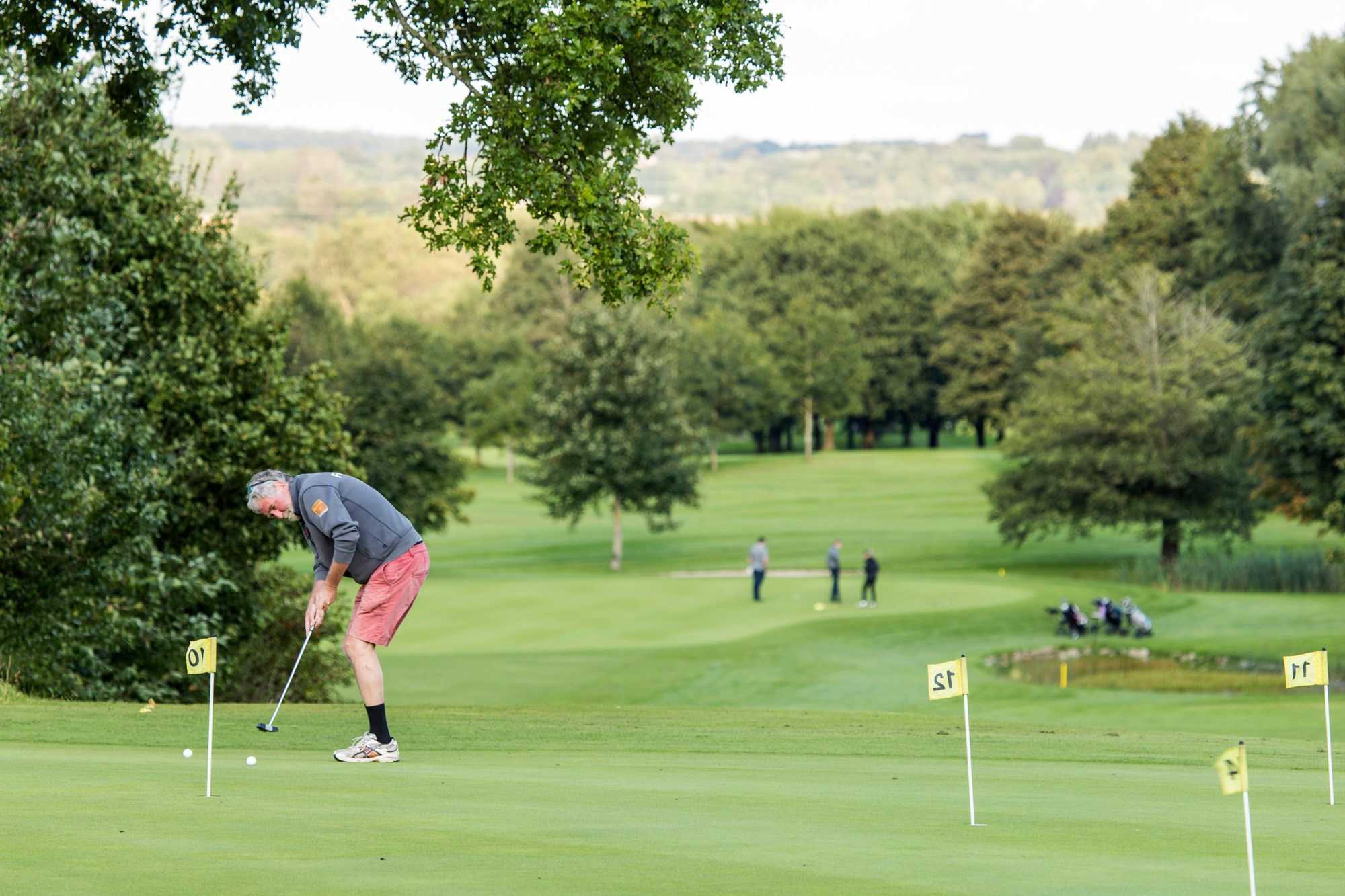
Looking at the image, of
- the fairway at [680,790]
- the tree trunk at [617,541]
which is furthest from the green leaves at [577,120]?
the tree trunk at [617,541]

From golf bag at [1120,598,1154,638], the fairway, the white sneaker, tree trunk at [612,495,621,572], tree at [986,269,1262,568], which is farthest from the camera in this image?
tree trunk at [612,495,621,572]

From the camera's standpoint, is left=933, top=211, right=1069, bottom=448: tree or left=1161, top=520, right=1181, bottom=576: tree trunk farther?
left=933, top=211, right=1069, bottom=448: tree

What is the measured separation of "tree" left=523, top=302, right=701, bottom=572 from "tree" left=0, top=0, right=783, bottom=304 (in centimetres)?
3852

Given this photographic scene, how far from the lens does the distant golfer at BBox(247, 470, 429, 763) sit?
9.95 m

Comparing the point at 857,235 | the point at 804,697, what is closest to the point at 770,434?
the point at 857,235

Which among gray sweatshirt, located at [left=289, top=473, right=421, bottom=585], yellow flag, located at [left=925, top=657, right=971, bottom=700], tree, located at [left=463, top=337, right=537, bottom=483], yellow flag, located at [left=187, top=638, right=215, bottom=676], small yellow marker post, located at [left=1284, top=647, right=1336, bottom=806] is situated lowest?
small yellow marker post, located at [left=1284, top=647, right=1336, bottom=806]

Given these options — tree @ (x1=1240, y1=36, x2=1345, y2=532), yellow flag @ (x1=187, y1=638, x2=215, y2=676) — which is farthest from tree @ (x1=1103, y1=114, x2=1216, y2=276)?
yellow flag @ (x1=187, y1=638, x2=215, y2=676)

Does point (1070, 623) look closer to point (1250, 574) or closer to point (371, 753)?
point (1250, 574)

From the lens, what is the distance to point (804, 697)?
2919 centimetres

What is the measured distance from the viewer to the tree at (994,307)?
102m

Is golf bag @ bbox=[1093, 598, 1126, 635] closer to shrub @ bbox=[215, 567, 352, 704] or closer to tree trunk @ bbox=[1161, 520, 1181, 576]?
tree trunk @ bbox=[1161, 520, 1181, 576]

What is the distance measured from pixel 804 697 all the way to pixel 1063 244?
75372 millimetres

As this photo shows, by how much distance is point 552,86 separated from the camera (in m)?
14.9

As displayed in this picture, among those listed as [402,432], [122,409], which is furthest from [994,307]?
[122,409]
